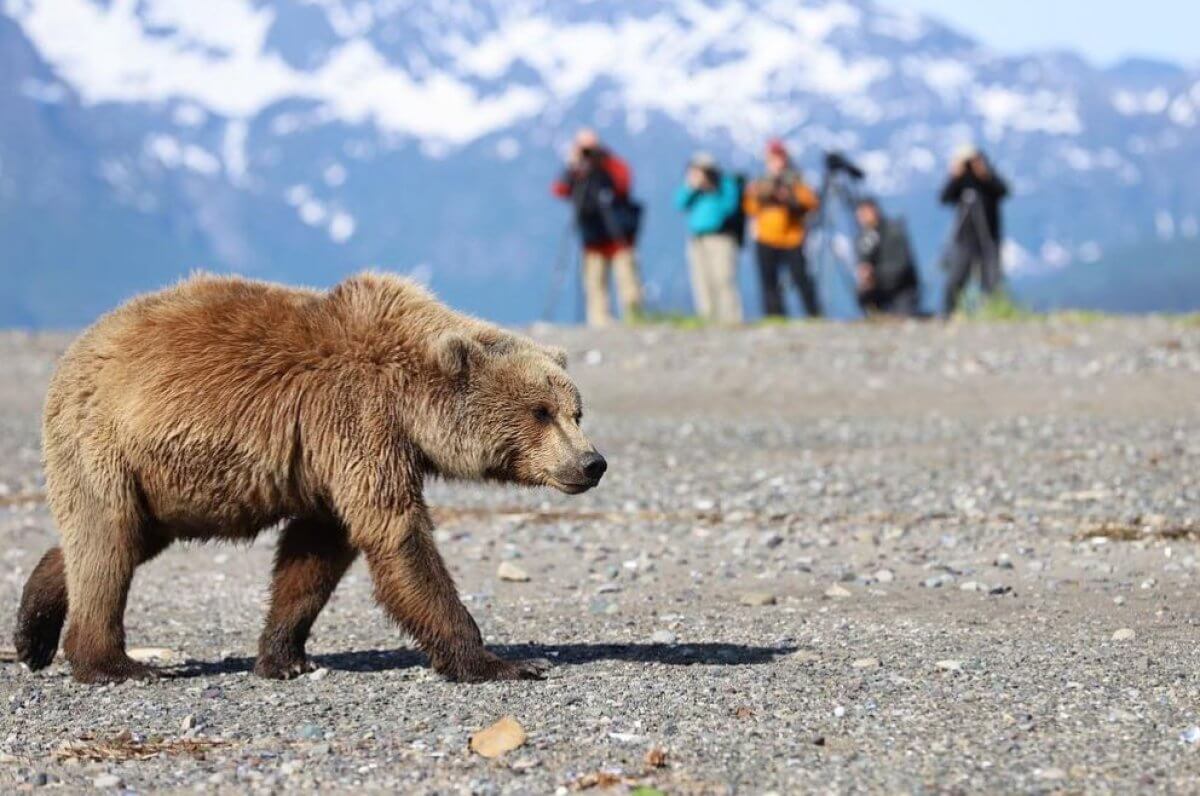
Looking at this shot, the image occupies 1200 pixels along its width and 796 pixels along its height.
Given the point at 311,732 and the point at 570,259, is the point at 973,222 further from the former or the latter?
the point at 311,732

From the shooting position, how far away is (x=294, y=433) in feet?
23.7

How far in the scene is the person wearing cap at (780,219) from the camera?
21.7 meters

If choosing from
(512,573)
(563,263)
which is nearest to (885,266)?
(563,263)

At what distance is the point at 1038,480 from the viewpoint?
12.8 m

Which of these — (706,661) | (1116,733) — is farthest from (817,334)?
(1116,733)

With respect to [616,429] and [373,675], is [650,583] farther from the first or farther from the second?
[616,429]

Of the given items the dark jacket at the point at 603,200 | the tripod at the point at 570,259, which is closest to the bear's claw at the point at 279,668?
the dark jacket at the point at 603,200

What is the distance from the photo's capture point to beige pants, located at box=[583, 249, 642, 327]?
923 inches

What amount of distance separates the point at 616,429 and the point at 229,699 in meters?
9.56

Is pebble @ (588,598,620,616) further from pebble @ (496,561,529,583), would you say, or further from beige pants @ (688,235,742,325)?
beige pants @ (688,235,742,325)

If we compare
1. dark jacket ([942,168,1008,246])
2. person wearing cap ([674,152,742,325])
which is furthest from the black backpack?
dark jacket ([942,168,1008,246])

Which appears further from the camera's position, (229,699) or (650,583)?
(650,583)

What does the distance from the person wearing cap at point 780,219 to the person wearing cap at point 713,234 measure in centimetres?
41

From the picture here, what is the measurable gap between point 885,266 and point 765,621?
Answer: 1438 centimetres
